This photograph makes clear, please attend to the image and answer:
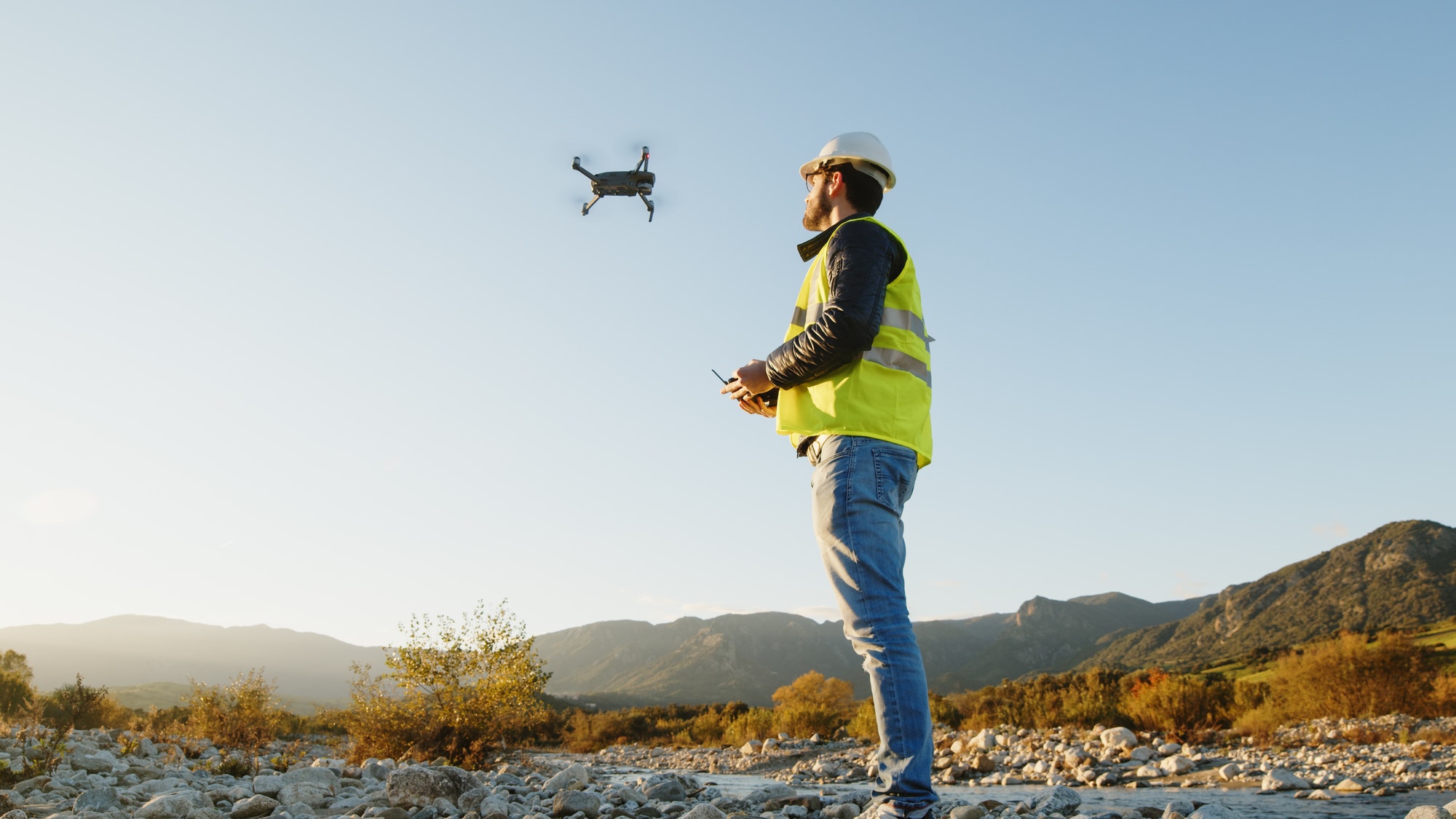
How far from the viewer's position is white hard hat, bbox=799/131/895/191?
2.96 meters

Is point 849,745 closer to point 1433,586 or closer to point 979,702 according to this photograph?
point 979,702

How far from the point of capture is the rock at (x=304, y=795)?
17.4 feet

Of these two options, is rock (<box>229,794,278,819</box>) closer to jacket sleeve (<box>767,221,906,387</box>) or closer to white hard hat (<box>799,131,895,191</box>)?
jacket sleeve (<box>767,221,906,387</box>)

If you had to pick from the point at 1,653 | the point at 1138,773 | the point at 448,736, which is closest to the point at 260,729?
the point at 448,736

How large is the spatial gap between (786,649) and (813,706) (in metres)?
76.6

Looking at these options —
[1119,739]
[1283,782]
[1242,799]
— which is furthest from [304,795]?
[1119,739]

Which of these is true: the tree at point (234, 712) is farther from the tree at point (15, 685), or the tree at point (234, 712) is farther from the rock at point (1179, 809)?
the rock at point (1179, 809)

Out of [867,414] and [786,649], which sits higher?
[867,414]

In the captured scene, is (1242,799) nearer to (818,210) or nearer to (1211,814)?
(1211,814)

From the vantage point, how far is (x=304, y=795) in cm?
539

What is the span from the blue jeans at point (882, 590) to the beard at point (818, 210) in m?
0.97

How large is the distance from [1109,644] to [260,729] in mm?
83478

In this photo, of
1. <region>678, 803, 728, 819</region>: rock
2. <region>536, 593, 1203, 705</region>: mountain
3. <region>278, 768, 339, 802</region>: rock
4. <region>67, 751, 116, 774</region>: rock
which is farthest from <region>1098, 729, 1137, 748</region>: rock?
<region>536, 593, 1203, 705</region>: mountain

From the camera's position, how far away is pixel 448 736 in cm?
1042
